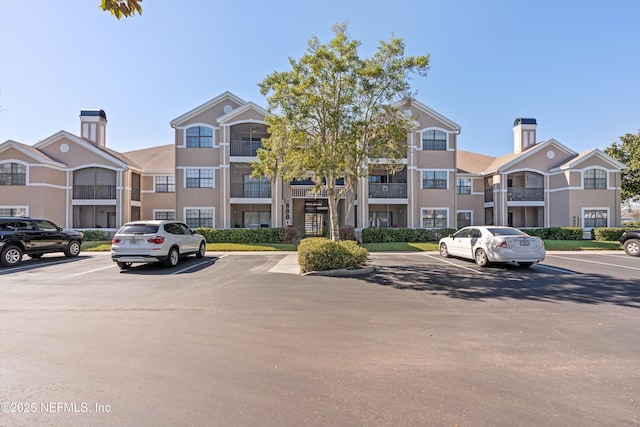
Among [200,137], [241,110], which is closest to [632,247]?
[241,110]

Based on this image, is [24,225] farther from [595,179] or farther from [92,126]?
[595,179]

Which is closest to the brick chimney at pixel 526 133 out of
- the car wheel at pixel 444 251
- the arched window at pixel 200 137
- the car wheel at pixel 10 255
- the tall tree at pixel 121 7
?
the car wheel at pixel 444 251

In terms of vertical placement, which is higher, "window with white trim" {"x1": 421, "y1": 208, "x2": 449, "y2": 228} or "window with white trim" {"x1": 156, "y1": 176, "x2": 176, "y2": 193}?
"window with white trim" {"x1": 156, "y1": 176, "x2": 176, "y2": 193}

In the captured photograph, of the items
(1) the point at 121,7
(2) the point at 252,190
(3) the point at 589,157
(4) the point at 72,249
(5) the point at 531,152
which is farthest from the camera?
(5) the point at 531,152

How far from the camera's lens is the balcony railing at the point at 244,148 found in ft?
82.2

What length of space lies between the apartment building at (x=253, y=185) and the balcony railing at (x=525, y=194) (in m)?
0.08

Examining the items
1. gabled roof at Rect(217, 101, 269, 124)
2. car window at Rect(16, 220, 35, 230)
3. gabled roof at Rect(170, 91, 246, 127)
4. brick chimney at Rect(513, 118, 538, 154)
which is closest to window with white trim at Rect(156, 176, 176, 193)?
gabled roof at Rect(170, 91, 246, 127)

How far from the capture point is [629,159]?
31.5m

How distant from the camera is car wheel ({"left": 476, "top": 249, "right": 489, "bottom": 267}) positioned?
40.6 feet

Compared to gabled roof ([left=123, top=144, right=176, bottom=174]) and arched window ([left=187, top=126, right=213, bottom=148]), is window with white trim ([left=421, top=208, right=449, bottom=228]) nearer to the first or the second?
arched window ([left=187, top=126, right=213, bottom=148])

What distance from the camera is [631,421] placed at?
10.1 ft

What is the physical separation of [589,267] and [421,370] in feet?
40.2

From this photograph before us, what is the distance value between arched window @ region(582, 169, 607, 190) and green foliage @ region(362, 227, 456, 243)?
1457 centimetres

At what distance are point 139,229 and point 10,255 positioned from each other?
5.74 meters
